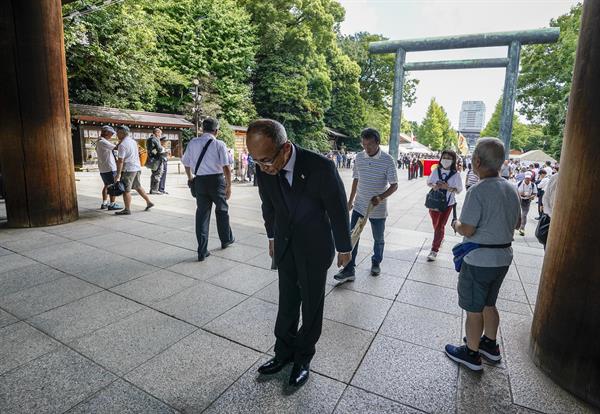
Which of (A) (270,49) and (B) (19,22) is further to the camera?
(A) (270,49)

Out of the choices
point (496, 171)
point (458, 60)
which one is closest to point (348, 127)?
point (458, 60)

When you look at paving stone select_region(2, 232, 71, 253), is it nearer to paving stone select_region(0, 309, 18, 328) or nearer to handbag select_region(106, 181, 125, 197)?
handbag select_region(106, 181, 125, 197)

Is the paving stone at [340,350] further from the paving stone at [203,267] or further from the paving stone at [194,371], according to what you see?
the paving stone at [203,267]

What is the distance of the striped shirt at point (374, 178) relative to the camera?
13.5 feet

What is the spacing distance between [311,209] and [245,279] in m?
2.22

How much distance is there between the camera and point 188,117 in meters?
25.0

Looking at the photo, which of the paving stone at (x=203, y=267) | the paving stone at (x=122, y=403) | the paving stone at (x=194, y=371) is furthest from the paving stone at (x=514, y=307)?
the paving stone at (x=122, y=403)

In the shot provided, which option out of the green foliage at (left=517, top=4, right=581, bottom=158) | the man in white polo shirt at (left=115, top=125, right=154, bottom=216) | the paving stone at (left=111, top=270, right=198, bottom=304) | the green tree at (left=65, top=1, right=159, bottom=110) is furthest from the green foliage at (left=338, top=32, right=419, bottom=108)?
the paving stone at (left=111, top=270, right=198, bottom=304)

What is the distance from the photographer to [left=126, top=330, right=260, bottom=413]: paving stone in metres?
2.15

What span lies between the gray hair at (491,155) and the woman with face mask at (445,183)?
2649 mm

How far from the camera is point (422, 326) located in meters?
3.10

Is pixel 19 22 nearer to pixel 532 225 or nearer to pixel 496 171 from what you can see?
pixel 496 171

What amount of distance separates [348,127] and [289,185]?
37.3m

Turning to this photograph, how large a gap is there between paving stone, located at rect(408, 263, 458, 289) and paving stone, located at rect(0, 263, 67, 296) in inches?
169
